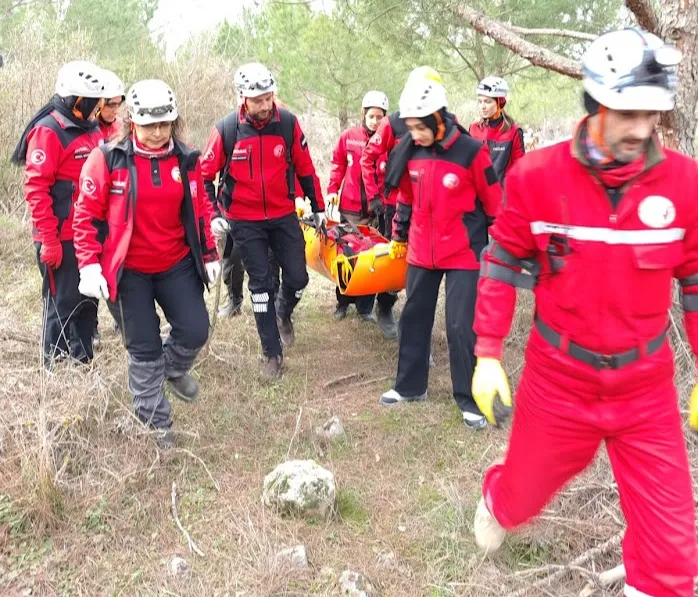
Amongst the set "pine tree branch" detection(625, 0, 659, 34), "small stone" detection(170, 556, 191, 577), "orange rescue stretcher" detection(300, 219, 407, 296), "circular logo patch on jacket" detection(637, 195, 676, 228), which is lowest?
"small stone" detection(170, 556, 191, 577)

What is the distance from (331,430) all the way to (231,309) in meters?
2.65

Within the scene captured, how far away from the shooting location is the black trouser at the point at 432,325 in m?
4.41

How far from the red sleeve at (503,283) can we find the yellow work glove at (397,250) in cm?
238

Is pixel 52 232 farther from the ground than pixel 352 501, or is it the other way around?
pixel 52 232

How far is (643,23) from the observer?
4301 millimetres

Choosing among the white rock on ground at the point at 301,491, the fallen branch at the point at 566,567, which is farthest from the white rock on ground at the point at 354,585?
the fallen branch at the point at 566,567

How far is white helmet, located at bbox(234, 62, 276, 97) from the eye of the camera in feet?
14.8

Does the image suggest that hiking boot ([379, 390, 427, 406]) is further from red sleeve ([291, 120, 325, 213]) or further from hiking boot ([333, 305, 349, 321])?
hiking boot ([333, 305, 349, 321])

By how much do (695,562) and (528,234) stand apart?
3.95 feet

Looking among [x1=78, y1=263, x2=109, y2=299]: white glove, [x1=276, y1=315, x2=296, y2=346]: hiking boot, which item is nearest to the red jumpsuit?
[x1=78, y1=263, x2=109, y2=299]: white glove

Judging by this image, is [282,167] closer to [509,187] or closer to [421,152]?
[421,152]

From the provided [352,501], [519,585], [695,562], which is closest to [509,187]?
[695,562]

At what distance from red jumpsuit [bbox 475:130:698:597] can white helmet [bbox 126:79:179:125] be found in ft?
6.50

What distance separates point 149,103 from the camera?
354 cm
